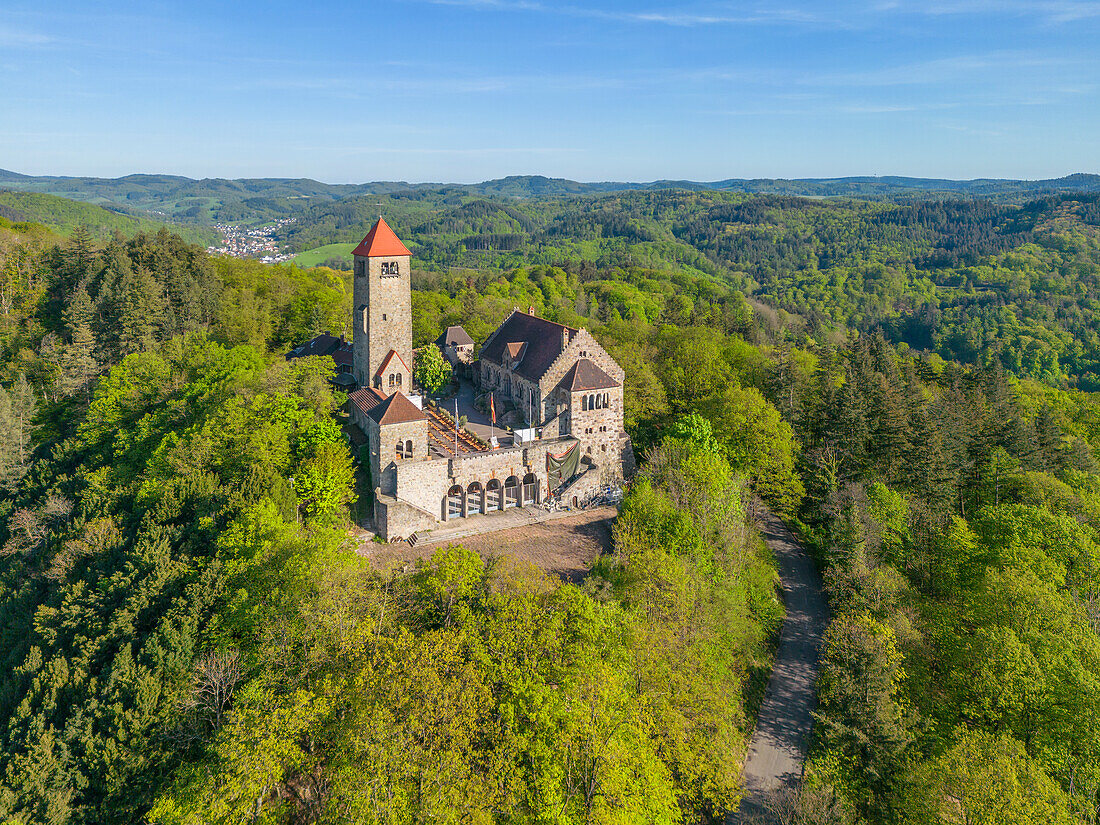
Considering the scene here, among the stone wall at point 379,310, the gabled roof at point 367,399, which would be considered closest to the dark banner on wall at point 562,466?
the gabled roof at point 367,399

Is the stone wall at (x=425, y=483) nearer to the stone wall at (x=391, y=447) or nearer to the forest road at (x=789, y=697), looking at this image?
the stone wall at (x=391, y=447)

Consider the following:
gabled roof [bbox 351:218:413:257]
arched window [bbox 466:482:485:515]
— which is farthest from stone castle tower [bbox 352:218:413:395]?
arched window [bbox 466:482:485:515]

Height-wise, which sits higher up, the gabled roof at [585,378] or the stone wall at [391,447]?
the gabled roof at [585,378]

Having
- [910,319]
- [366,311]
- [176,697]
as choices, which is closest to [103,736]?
[176,697]

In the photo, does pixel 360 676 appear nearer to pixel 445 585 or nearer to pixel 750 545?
pixel 445 585

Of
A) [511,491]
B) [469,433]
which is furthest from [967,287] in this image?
[511,491]
